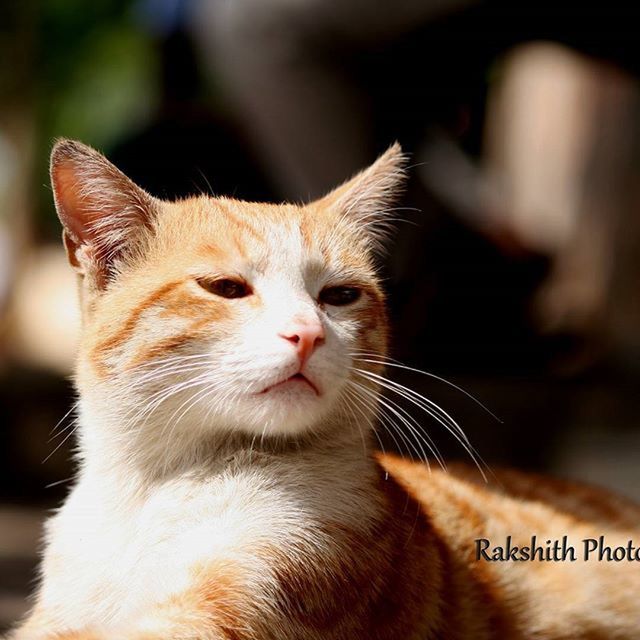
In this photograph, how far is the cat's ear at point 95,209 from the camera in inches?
72.6

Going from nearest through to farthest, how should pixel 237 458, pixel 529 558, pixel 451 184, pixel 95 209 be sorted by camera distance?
1. pixel 237 458
2. pixel 95 209
3. pixel 529 558
4. pixel 451 184

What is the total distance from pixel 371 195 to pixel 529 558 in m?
0.91

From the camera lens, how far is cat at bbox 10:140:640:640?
162cm

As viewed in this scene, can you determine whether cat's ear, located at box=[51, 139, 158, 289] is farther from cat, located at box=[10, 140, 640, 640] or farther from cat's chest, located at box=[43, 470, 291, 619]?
cat's chest, located at box=[43, 470, 291, 619]

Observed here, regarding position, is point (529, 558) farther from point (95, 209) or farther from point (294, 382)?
point (95, 209)

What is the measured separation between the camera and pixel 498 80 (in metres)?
6.95

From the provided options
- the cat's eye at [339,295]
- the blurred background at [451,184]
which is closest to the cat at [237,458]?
the cat's eye at [339,295]

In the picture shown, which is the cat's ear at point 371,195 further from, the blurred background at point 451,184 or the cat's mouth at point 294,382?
the cat's mouth at point 294,382

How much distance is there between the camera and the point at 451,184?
16.2 feet

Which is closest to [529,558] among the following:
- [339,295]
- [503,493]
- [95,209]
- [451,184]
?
[503,493]

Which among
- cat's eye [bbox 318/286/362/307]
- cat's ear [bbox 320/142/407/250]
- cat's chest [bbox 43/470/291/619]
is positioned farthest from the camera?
cat's ear [bbox 320/142/407/250]

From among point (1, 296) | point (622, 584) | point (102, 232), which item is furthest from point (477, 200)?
point (1, 296)

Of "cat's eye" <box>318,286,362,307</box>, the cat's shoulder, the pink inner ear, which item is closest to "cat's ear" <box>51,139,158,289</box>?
the pink inner ear

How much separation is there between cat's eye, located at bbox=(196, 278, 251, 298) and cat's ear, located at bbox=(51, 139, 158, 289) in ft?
0.76
